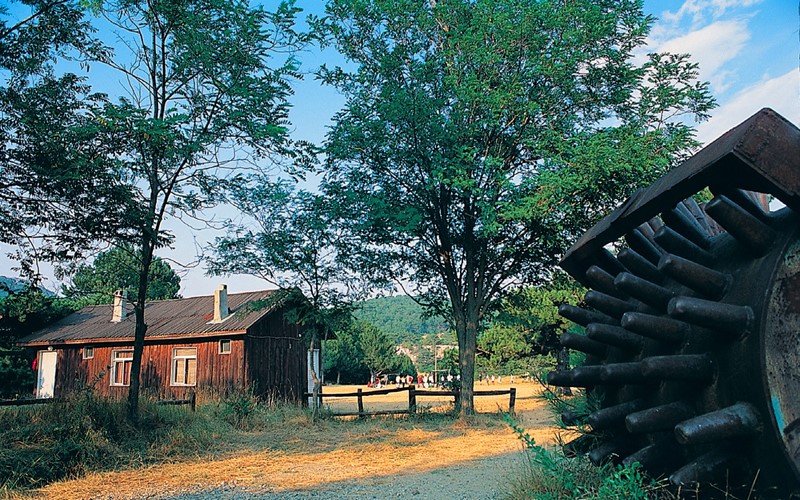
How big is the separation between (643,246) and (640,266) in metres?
0.37

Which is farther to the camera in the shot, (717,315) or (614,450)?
(614,450)

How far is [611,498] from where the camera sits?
3.69 m

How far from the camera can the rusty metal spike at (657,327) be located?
290 centimetres

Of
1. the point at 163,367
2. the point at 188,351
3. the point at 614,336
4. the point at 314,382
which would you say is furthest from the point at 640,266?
the point at 163,367

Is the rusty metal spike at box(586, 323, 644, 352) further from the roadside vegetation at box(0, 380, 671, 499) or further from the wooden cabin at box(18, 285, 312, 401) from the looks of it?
the wooden cabin at box(18, 285, 312, 401)

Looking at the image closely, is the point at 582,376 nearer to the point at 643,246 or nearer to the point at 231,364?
the point at 643,246

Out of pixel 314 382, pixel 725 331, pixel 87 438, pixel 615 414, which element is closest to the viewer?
pixel 725 331

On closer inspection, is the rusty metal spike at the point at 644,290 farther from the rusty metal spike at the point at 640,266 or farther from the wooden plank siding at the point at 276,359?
the wooden plank siding at the point at 276,359

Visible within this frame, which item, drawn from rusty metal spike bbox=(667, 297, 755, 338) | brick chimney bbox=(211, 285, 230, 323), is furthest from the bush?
brick chimney bbox=(211, 285, 230, 323)

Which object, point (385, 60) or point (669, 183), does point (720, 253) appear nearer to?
point (669, 183)

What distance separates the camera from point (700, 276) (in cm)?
284

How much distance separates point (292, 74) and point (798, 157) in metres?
13.3

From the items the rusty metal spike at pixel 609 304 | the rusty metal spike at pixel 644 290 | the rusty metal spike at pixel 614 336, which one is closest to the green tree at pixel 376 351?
the rusty metal spike at pixel 609 304

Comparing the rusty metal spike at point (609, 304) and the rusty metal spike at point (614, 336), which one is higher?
the rusty metal spike at point (609, 304)
